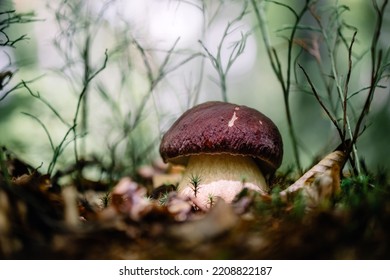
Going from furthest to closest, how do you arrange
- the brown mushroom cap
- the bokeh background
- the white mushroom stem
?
the bokeh background → the white mushroom stem → the brown mushroom cap

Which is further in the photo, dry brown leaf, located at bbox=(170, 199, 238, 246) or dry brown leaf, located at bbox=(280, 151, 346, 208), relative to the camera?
dry brown leaf, located at bbox=(280, 151, 346, 208)

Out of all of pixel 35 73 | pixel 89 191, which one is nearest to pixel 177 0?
pixel 89 191

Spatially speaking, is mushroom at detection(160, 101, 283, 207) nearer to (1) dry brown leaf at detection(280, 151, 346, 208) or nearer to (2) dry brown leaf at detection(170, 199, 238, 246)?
(1) dry brown leaf at detection(280, 151, 346, 208)

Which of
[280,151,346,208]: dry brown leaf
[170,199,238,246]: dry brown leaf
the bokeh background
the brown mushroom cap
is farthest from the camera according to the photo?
the bokeh background

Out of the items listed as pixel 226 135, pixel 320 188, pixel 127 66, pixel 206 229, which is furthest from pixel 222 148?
pixel 127 66

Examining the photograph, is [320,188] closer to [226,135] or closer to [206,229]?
[226,135]

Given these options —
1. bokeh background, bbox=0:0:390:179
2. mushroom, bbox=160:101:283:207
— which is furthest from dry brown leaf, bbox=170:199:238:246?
bokeh background, bbox=0:0:390:179

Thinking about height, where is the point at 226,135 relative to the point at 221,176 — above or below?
above
